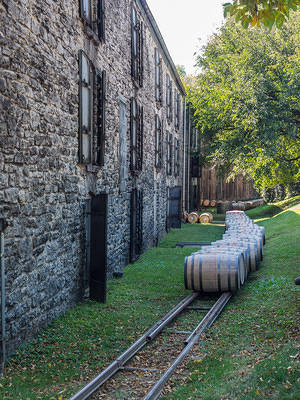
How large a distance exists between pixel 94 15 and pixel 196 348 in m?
7.29

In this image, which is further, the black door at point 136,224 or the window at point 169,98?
the window at point 169,98

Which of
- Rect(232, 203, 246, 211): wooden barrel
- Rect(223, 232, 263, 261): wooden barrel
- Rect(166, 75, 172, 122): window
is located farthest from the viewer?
Rect(232, 203, 246, 211): wooden barrel

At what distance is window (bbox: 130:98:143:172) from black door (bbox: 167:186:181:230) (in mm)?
7932

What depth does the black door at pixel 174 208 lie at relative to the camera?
2328 centimetres

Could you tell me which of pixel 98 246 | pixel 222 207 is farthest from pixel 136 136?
pixel 222 207

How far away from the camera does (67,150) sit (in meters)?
8.38

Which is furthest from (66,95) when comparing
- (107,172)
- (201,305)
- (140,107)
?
(140,107)

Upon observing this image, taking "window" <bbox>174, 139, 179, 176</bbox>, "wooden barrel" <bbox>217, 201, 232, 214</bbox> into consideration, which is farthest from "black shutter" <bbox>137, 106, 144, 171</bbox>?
"wooden barrel" <bbox>217, 201, 232, 214</bbox>

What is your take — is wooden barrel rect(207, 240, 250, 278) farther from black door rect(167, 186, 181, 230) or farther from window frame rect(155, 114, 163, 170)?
black door rect(167, 186, 181, 230)

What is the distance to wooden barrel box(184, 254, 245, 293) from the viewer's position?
379 inches

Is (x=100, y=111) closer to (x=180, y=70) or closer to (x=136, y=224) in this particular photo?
(x=136, y=224)

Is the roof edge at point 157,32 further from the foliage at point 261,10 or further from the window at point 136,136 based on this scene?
the foliage at point 261,10

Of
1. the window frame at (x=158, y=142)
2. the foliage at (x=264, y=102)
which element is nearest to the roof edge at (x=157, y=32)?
the foliage at (x=264, y=102)

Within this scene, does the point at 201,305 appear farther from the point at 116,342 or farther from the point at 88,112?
the point at 88,112
